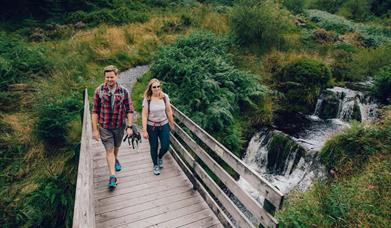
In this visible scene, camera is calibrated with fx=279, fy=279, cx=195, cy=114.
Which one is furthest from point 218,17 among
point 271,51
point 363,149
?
point 363,149

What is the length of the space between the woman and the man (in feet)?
1.18

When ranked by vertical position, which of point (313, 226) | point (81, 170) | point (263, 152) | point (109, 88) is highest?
point (109, 88)

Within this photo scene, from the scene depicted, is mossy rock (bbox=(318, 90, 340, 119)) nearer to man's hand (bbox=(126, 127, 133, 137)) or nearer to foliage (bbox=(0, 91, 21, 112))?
man's hand (bbox=(126, 127, 133, 137))

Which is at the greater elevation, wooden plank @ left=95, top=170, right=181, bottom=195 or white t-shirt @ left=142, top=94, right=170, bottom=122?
white t-shirt @ left=142, top=94, right=170, bottom=122

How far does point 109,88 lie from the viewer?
4.93 m

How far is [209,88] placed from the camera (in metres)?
10.5

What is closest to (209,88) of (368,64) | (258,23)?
(258,23)

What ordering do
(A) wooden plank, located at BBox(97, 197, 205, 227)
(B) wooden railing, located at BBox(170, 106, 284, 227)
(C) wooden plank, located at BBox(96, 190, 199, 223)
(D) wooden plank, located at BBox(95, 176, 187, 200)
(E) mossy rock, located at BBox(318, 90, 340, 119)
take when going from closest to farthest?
1. (B) wooden railing, located at BBox(170, 106, 284, 227)
2. (A) wooden plank, located at BBox(97, 197, 205, 227)
3. (C) wooden plank, located at BBox(96, 190, 199, 223)
4. (D) wooden plank, located at BBox(95, 176, 187, 200)
5. (E) mossy rock, located at BBox(318, 90, 340, 119)

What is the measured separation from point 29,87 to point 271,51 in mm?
12393

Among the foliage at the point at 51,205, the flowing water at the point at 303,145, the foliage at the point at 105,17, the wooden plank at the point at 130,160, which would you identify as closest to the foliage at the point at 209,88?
the flowing water at the point at 303,145

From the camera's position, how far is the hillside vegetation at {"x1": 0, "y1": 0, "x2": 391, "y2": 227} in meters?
6.16

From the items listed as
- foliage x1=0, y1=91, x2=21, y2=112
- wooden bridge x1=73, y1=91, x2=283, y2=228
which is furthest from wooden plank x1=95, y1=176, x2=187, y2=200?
foliage x1=0, y1=91, x2=21, y2=112

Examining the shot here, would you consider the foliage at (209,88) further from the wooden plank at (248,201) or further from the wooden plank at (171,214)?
the wooden plank at (248,201)

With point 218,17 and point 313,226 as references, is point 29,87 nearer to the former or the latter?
point 313,226
